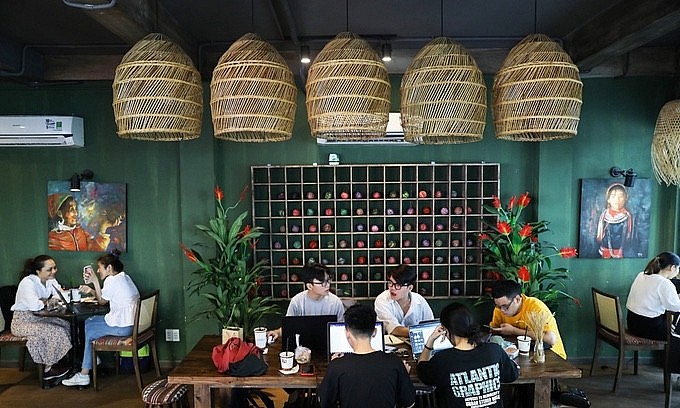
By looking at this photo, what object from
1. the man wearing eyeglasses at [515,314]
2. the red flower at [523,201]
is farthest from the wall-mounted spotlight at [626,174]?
the man wearing eyeglasses at [515,314]

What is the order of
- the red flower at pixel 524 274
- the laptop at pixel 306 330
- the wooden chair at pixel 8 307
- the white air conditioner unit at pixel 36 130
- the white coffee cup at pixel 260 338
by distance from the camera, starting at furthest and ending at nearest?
the wooden chair at pixel 8 307 → the white air conditioner unit at pixel 36 130 → the red flower at pixel 524 274 → the white coffee cup at pixel 260 338 → the laptop at pixel 306 330

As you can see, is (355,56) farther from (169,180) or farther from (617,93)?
(617,93)

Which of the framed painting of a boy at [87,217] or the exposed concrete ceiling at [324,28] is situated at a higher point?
the exposed concrete ceiling at [324,28]

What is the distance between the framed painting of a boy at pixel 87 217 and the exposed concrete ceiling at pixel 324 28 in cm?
113

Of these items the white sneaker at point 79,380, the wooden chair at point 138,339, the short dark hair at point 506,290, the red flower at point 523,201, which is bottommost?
the white sneaker at point 79,380

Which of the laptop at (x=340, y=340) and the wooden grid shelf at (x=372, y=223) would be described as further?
the wooden grid shelf at (x=372, y=223)

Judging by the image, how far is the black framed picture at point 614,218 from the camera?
16.8ft

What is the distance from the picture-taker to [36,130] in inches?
193

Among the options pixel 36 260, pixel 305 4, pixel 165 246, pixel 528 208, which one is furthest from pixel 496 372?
pixel 36 260

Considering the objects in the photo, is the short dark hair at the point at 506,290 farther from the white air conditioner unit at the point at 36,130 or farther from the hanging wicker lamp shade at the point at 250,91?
the white air conditioner unit at the point at 36,130

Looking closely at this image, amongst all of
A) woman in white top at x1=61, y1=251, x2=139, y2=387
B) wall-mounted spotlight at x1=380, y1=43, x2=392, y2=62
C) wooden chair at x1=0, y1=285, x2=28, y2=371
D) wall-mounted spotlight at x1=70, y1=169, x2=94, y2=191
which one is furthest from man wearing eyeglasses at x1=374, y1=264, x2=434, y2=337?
wooden chair at x1=0, y1=285, x2=28, y2=371

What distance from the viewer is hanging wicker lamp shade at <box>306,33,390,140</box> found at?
77.0 inches

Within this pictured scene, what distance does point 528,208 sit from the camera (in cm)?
518

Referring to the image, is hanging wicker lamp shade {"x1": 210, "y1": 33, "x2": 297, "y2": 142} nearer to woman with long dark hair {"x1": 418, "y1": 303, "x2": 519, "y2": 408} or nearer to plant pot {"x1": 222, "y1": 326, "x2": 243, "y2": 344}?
woman with long dark hair {"x1": 418, "y1": 303, "x2": 519, "y2": 408}
